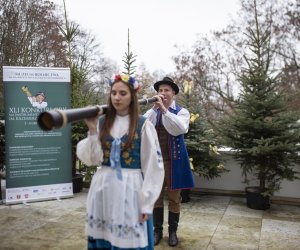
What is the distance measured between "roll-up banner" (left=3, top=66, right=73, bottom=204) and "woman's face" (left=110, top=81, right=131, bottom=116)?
317 cm

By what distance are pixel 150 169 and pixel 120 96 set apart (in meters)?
0.50

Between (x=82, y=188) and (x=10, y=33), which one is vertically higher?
(x=10, y=33)

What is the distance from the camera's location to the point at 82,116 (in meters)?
1.88

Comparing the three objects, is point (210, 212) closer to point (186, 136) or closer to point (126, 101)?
point (186, 136)

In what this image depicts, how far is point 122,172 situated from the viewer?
7.12ft

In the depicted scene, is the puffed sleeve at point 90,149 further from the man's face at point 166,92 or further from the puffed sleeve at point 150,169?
the man's face at point 166,92

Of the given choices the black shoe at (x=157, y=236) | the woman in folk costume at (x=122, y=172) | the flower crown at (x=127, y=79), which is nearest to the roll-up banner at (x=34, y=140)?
the black shoe at (x=157, y=236)

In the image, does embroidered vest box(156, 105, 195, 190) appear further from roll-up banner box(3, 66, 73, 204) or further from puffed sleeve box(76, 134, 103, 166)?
roll-up banner box(3, 66, 73, 204)

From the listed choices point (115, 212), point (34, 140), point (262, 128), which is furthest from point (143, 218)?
point (34, 140)

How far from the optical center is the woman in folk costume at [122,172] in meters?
2.11

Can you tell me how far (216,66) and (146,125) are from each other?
14.3 meters

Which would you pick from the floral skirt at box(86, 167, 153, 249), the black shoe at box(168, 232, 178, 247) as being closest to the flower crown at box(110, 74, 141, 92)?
the floral skirt at box(86, 167, 153, 249)

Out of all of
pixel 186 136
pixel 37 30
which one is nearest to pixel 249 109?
pixel 186 136

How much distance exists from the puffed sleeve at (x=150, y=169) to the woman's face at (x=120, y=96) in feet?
0.62
